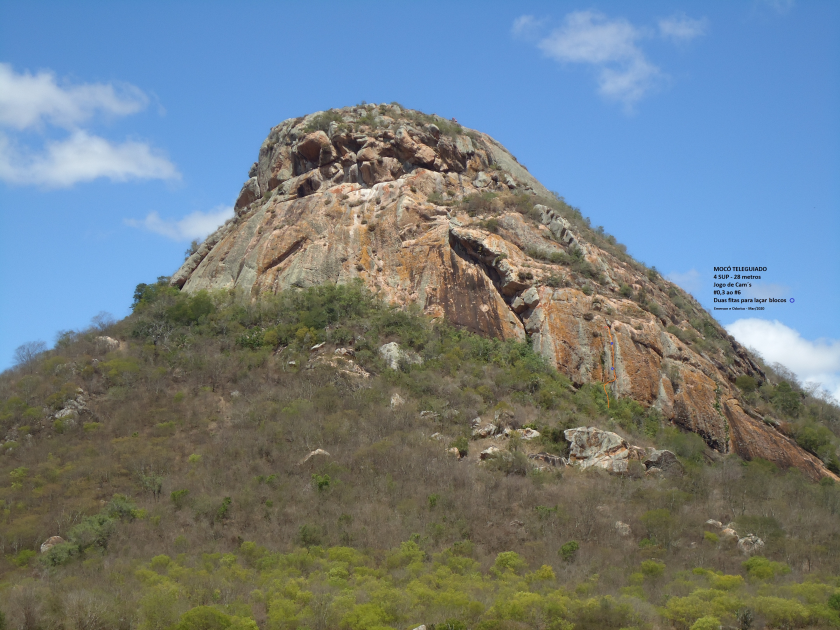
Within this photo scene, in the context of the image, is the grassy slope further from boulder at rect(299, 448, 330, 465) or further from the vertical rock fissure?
the vertical rock fissure

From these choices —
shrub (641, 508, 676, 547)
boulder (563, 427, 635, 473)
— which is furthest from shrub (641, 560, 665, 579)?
boulder (563, 427, 635, 473)

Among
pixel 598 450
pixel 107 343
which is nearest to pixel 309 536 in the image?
pixel 598 450

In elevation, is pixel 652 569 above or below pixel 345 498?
below

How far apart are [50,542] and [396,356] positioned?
56.1 ft

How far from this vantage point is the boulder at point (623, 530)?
25823mm

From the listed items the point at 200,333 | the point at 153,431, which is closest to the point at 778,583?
the point at 153,431

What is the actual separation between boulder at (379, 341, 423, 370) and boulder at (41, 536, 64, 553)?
16.2 m

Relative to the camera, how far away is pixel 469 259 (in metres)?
41.2

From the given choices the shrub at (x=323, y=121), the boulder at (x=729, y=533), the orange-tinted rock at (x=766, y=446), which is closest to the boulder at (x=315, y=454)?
the boulder at (x=729, y=533)

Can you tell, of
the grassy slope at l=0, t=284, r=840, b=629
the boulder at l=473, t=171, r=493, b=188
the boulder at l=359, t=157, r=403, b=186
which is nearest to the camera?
the grassy slope at l=0, t=284, r=840, b=629

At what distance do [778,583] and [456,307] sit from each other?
70.8 feet

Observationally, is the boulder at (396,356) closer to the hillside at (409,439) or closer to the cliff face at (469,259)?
the hillside at (409,439)

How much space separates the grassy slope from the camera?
20.0m

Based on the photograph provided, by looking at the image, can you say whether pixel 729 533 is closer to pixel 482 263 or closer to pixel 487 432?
pixel 487 432
